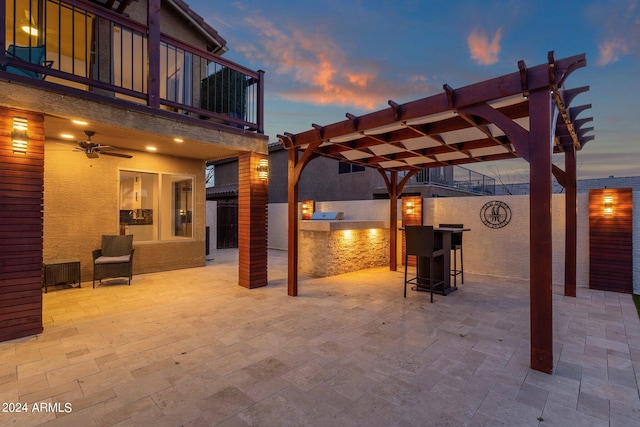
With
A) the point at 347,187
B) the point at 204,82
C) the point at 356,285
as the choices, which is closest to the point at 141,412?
the point at 356,285

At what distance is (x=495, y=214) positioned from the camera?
23.4 ft

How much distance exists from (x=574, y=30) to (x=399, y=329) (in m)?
10.7

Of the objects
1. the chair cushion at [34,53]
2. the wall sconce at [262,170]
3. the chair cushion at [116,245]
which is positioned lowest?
the chair cushion at [116,245]

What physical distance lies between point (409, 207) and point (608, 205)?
4.04 meters

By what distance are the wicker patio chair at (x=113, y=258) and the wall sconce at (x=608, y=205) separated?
376 inches

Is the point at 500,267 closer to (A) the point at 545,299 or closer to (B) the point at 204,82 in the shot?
(A) the point at 545,299

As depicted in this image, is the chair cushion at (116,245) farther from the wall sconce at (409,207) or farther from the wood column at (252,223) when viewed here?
the wall sconce at (409,207)

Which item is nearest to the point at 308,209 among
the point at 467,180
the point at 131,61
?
the point at 131,61

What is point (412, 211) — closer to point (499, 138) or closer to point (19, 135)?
point (499, 138)

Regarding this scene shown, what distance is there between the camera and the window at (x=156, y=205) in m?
6.79

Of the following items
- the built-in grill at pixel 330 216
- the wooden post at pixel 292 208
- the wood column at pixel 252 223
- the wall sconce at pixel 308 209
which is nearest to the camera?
the wooden post at pixel 292 208

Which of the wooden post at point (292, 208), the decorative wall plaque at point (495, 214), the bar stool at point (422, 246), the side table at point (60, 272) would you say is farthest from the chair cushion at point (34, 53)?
the decorative wall plaque at point (495, 214)

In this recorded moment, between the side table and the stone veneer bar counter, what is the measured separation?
4.59m

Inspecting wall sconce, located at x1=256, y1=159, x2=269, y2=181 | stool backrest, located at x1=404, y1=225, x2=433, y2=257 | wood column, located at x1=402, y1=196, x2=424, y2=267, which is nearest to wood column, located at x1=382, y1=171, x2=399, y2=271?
wood column, located at x1=402, y1=196, x2=424, y2=267
